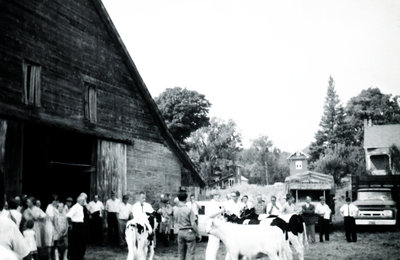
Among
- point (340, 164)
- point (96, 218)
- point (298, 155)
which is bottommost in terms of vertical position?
point (96, 218)

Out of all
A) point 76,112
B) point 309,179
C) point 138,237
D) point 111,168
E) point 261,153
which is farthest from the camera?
point 261,153

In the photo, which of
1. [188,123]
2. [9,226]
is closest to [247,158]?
[188,123]

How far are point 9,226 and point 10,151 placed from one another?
36.2 feet

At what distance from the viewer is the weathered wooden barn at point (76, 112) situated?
604 inches

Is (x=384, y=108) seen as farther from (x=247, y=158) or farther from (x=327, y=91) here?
(x=247, y=158)

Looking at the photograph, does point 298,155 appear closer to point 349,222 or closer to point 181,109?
point 181,109

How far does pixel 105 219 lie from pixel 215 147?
54994 millimetres

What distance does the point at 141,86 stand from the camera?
2238cm

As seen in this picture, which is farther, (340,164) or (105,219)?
(340,164)

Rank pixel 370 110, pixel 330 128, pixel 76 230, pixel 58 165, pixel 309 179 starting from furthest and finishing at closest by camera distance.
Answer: pixel 330 128 → pixel 370 110 → pixel 309 179 → pixel 58 165 → pixel 76 230

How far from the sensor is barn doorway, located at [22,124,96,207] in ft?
62.5

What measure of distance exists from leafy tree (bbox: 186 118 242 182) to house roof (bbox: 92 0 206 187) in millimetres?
42638

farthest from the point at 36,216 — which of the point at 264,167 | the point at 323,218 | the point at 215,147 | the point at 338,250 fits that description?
the point at 264,167

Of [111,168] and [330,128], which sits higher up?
[330,128]
